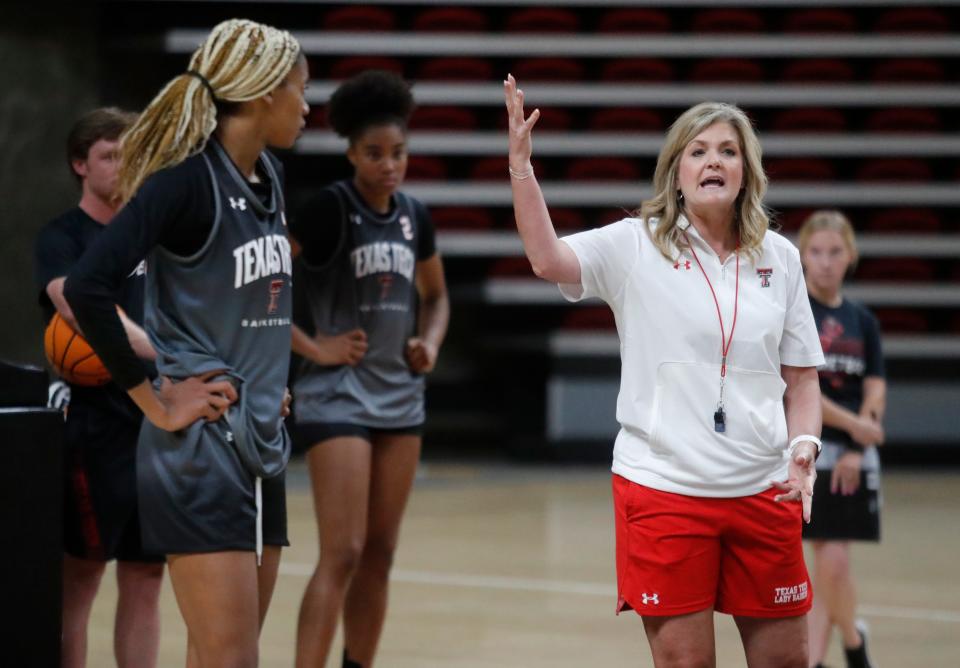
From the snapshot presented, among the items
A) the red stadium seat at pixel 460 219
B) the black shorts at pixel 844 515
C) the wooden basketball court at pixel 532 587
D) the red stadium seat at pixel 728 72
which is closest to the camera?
the black shorts at pixel 844 515

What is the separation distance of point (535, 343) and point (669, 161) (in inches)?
305

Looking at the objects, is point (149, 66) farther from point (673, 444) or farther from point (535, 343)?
point (673, 444)

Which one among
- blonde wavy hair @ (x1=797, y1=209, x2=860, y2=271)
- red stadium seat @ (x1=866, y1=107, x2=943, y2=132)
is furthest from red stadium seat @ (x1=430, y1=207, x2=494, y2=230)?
blonde wavy hair @ (x1=797, y1=209, x2=860, y2=271)

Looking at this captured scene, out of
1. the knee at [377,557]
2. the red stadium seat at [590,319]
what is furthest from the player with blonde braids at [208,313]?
the red stadium seat at [590,319]

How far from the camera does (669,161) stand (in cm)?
309

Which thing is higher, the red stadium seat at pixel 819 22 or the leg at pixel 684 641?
the red stadium seat at pixel 819 22

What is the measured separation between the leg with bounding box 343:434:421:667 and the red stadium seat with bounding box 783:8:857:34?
8666mm

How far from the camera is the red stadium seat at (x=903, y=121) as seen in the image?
11695 mm

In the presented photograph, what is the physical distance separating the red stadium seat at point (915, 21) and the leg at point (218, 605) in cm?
1022

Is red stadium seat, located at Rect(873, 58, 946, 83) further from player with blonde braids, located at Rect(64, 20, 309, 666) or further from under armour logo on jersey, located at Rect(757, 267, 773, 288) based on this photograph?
player with blonde braids, located at Rect(64, 20, 309, 666)

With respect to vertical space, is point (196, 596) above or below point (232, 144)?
below

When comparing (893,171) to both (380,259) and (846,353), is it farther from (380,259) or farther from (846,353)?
(380,259)

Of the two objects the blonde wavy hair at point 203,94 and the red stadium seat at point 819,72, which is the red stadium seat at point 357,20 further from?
the blonde wavy hair at point 203,94

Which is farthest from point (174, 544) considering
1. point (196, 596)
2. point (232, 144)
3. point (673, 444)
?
point (673, 444)
